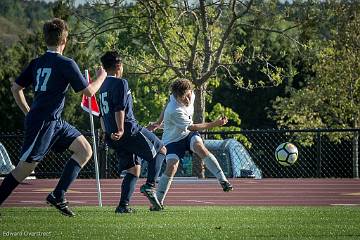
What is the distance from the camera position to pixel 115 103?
12.0 metres

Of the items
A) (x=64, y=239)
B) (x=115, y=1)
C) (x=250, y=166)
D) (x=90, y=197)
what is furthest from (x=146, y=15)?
(x=64, y=239)

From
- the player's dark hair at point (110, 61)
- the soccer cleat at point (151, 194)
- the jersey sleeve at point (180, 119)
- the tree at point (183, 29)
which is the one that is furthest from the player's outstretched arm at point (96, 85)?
the tree at point (183, 29)

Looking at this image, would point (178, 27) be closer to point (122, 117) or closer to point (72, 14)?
point (72, 14)

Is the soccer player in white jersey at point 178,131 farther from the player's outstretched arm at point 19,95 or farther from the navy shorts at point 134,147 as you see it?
the player's outstretched arm at point 19,95

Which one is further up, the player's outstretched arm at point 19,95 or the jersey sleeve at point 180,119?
the player's outstretched arm at point 19,95

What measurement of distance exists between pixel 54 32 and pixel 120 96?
70.1 inches

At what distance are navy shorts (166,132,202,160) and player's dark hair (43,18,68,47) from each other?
3041mm

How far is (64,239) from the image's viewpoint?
343 inches

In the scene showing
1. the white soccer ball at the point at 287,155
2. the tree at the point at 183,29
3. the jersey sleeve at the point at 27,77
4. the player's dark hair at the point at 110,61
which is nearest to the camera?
the jersey sleeve at the point at 27,77

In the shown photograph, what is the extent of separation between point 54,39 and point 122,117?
1.79 m

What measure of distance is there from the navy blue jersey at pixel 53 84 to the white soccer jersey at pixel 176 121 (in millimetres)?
2729

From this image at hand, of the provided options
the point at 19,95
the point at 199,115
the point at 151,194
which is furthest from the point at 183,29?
the point at 19,95

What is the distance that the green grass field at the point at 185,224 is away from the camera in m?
9.13

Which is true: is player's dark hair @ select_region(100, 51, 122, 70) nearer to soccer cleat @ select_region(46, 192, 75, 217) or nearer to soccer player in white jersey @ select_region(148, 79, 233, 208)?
soccer player in white jersey @ select_region(148, 79, 233, 208)
